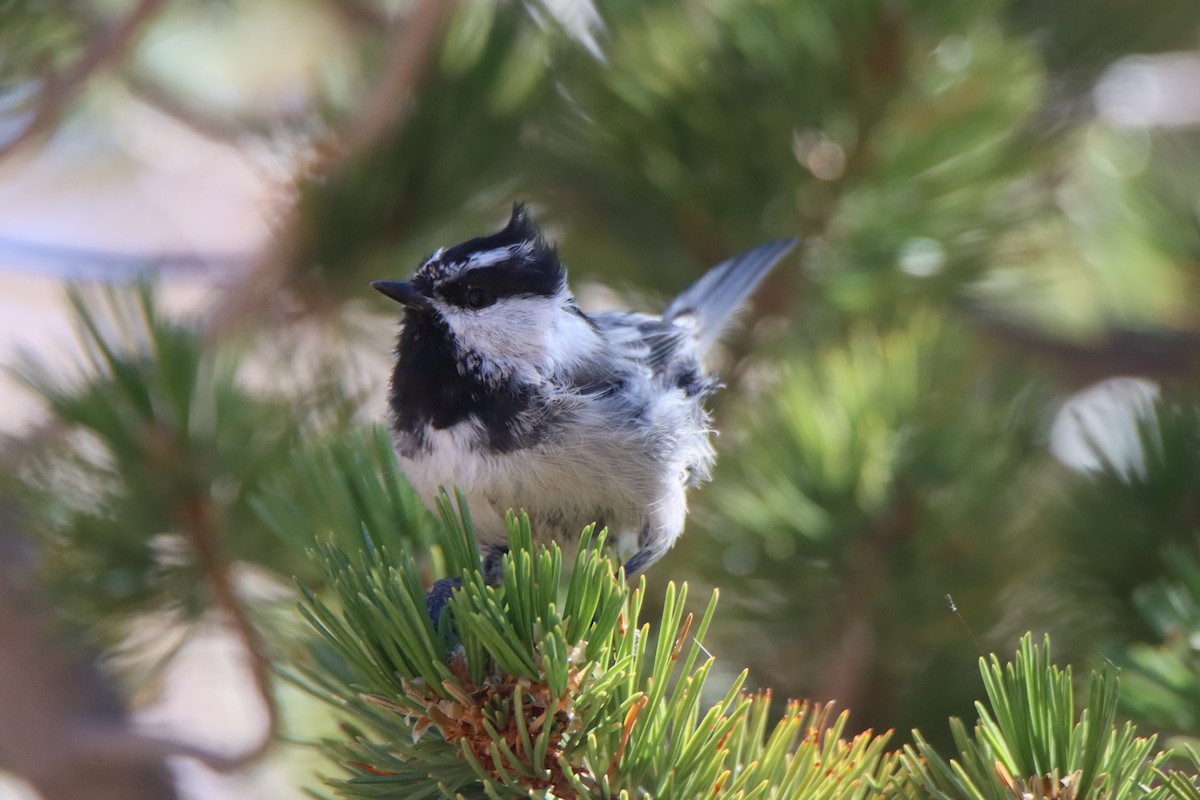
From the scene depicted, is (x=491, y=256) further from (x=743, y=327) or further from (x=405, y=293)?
(x=743, y=327)

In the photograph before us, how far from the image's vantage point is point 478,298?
1184 millimetres

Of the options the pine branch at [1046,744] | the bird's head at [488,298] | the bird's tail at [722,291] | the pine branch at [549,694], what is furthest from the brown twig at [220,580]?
the pine branch at [1046,744]

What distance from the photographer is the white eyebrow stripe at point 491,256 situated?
1.16 meters

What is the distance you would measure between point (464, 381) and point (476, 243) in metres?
0.15

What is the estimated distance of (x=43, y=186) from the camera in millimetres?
3076

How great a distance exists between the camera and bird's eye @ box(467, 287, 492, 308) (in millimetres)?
1178

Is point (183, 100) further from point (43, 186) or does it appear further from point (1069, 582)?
point (1069, 582)

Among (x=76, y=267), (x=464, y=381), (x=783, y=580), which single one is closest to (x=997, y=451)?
(x=783, y=580)

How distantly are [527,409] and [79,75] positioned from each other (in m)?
0.67

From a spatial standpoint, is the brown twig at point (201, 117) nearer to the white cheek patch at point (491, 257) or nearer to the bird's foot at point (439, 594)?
the white cheek patch at point (491, 257)

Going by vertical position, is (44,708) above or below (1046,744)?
below

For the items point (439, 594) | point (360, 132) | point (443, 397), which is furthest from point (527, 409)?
point (360, 132)

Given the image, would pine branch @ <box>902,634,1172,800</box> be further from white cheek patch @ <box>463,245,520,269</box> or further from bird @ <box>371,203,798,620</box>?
white cheek patch @ <box>463,245,520,269</box>

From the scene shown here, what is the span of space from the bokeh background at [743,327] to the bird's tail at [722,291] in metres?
0.04
